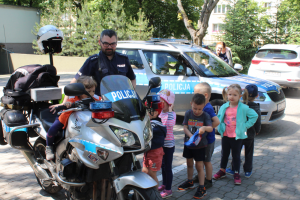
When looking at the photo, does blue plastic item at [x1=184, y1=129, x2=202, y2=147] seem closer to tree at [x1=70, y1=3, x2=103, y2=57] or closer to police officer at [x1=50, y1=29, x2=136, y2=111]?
police officer at [x1=50, y1=29, x2=136, y2=111]

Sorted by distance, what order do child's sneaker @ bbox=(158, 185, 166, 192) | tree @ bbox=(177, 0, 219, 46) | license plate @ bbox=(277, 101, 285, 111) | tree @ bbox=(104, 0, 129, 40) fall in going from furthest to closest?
tree @ bbox=(104, 0, 129, 40), tree @ bbox=(177, 0, 219, 46), license plate @ bbox=(277, 101, 285, 111), child's sneaker @ bbox=(158, 185, 166, 192)

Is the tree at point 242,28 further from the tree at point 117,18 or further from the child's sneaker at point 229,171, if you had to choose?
the child's sneaker at point 229,171

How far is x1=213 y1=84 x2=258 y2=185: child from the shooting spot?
420 cm

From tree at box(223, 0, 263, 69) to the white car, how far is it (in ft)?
24.5

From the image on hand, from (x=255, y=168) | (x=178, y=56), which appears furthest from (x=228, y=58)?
(x=255, y=168)

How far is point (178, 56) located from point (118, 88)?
4783 mm

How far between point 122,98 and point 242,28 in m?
18.0

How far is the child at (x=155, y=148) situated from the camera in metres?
3.24

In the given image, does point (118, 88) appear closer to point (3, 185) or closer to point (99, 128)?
point (99, 128)

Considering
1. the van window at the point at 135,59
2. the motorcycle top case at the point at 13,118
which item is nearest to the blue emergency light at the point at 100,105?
the motorcycle top case at the point at 13,118

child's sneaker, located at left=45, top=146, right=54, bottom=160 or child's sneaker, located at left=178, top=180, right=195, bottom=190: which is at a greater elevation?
child's sneaker, located at left=45, top=146, right=54, bottom=160

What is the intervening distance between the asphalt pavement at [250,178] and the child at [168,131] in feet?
0.65

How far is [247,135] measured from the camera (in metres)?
4.37

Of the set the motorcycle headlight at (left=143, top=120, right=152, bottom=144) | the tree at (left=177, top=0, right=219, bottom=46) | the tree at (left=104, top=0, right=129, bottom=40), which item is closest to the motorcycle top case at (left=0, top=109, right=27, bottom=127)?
the motorcycle headlight at (left=143, top=120, right=152, bottom=144)
